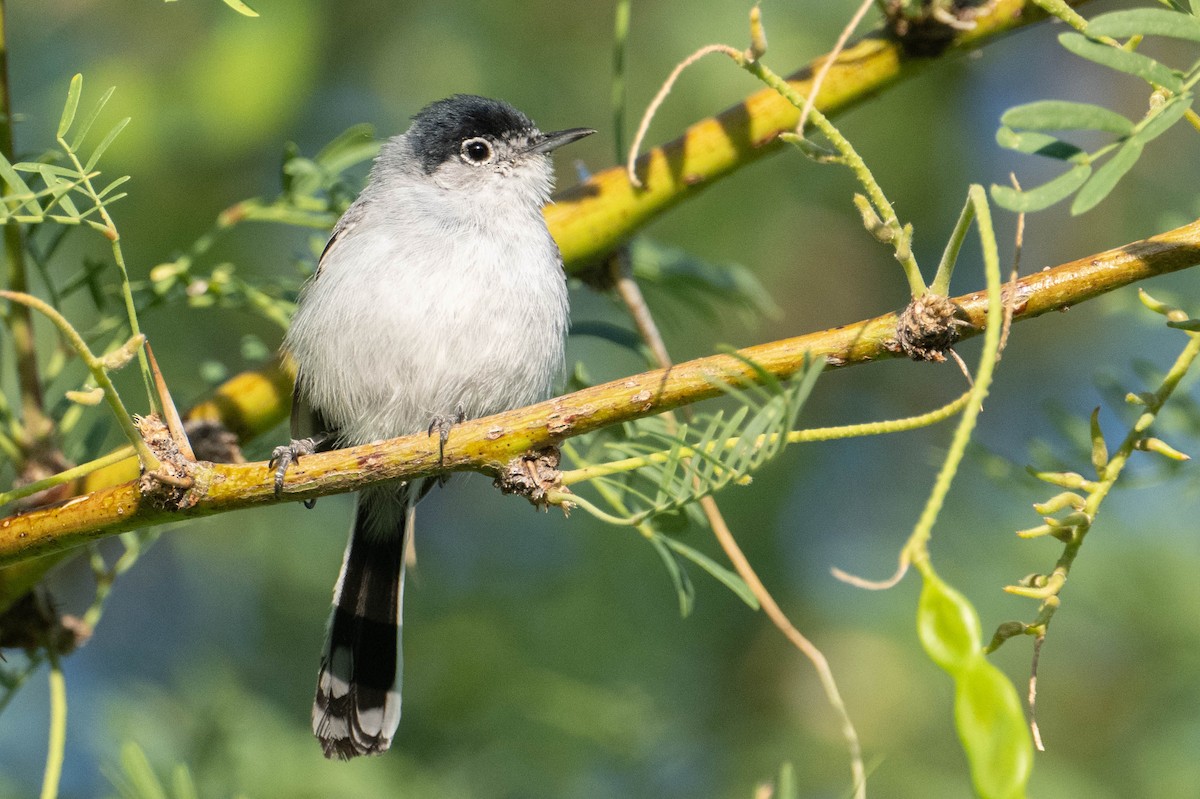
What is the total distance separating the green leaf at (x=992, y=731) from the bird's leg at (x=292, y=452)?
1.02 m

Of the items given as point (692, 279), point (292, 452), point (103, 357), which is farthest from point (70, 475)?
point (692, 279)

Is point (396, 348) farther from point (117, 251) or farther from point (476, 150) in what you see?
point (117, 251)

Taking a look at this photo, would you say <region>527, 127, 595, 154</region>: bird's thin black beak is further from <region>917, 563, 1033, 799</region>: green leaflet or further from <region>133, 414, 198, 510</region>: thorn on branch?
<region>917, 563, 1033, 799</region>: green leaflet

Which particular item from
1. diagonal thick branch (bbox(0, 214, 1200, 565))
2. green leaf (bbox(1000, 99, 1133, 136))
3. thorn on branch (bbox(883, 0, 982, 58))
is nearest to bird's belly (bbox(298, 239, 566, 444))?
thorn on branch (bbox(883, 0, 982, 58))

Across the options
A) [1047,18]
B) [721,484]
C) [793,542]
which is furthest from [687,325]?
[721,484]

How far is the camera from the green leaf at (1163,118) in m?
1.42

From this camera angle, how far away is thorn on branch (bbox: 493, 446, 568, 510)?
1.81m

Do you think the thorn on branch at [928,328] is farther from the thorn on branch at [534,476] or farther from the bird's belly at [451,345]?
the bird's belly at [451,345]

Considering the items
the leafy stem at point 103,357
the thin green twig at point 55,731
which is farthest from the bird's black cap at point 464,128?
the leafy stem at point 103,357

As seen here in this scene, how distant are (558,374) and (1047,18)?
56.8 inches

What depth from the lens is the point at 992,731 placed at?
Answer: 3.57 feet

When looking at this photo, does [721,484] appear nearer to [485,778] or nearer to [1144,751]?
[485,778]

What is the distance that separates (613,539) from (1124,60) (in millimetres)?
2933

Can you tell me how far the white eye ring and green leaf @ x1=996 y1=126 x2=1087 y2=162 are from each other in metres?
2.36
